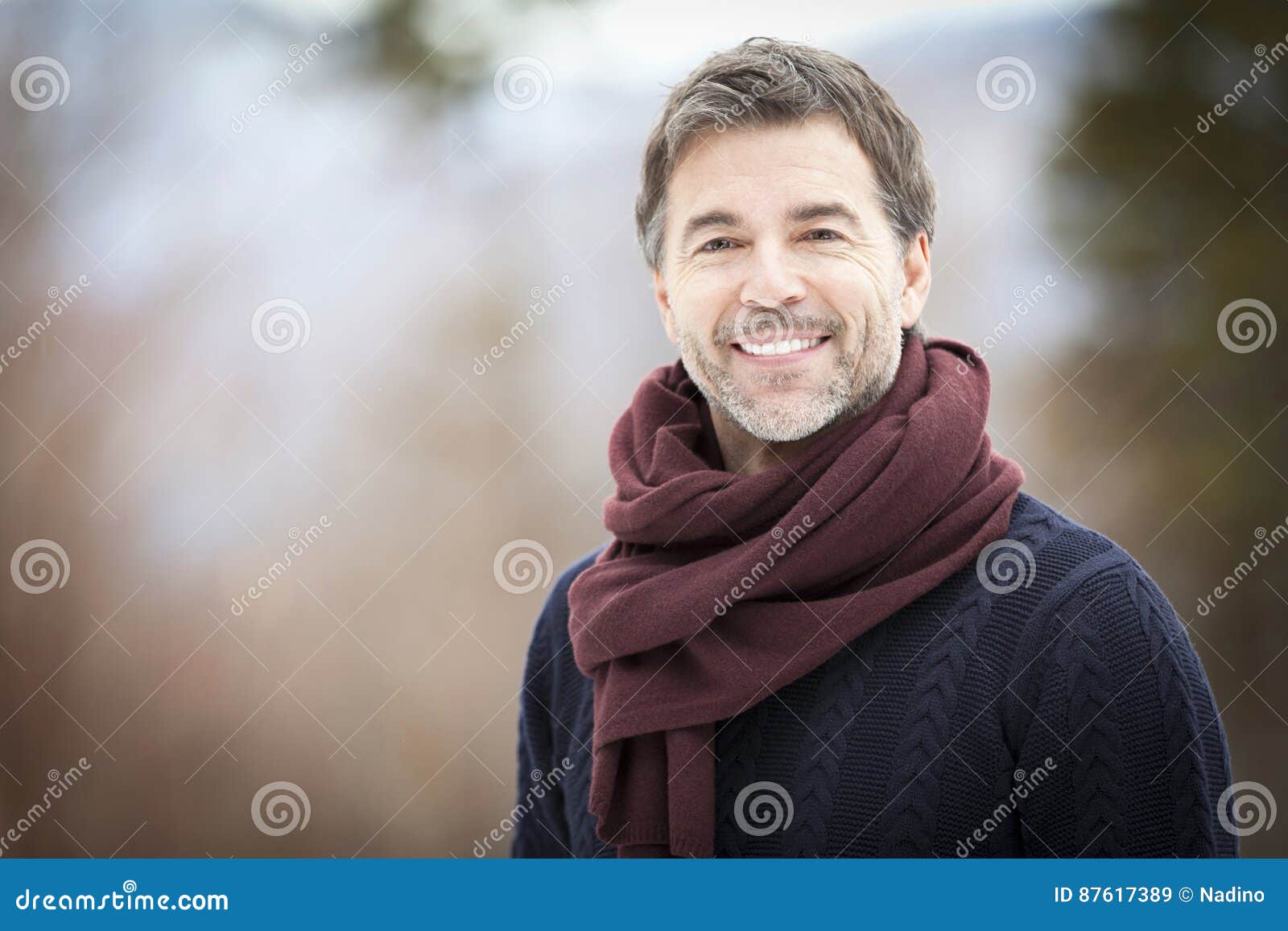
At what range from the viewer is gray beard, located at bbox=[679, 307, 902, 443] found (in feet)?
4.57

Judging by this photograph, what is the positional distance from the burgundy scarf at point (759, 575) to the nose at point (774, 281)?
187 millimetres

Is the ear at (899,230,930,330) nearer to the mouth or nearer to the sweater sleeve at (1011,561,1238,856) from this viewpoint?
the mouth

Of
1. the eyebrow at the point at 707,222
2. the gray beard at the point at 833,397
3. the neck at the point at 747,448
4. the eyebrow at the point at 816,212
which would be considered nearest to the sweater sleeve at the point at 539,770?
the neck at the point at 747,448

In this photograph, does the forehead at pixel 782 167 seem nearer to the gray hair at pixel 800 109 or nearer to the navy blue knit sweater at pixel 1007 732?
the gray hair at pixel 800 109

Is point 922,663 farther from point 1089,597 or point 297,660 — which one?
point 297,660

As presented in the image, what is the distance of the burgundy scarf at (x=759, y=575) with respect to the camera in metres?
1.29

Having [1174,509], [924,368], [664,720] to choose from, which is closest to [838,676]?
[664,720]

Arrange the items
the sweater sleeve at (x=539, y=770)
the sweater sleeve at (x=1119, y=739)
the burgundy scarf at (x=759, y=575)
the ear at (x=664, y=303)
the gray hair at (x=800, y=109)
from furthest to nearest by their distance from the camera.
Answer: the sweater sleeve at (x=539, y=770) < the ear at (x=664, y=303) < the gray hair at (x=800, y=109) < the burgundy scarf at (x=759, y=575) < the sweater sleeve at (x=1119, y=739)

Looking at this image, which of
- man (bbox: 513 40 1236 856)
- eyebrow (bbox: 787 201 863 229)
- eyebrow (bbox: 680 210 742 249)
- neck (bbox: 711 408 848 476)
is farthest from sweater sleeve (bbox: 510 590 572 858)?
eyebrow (bbox: 787 201 863 229)

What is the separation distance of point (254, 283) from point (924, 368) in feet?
7.43

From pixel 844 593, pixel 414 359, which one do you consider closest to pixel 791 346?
pixel 844 593

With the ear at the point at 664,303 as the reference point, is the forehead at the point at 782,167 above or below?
above

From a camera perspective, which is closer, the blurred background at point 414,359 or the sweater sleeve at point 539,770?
the sweater sleeve at point 539,770

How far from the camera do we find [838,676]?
52.4 inches
